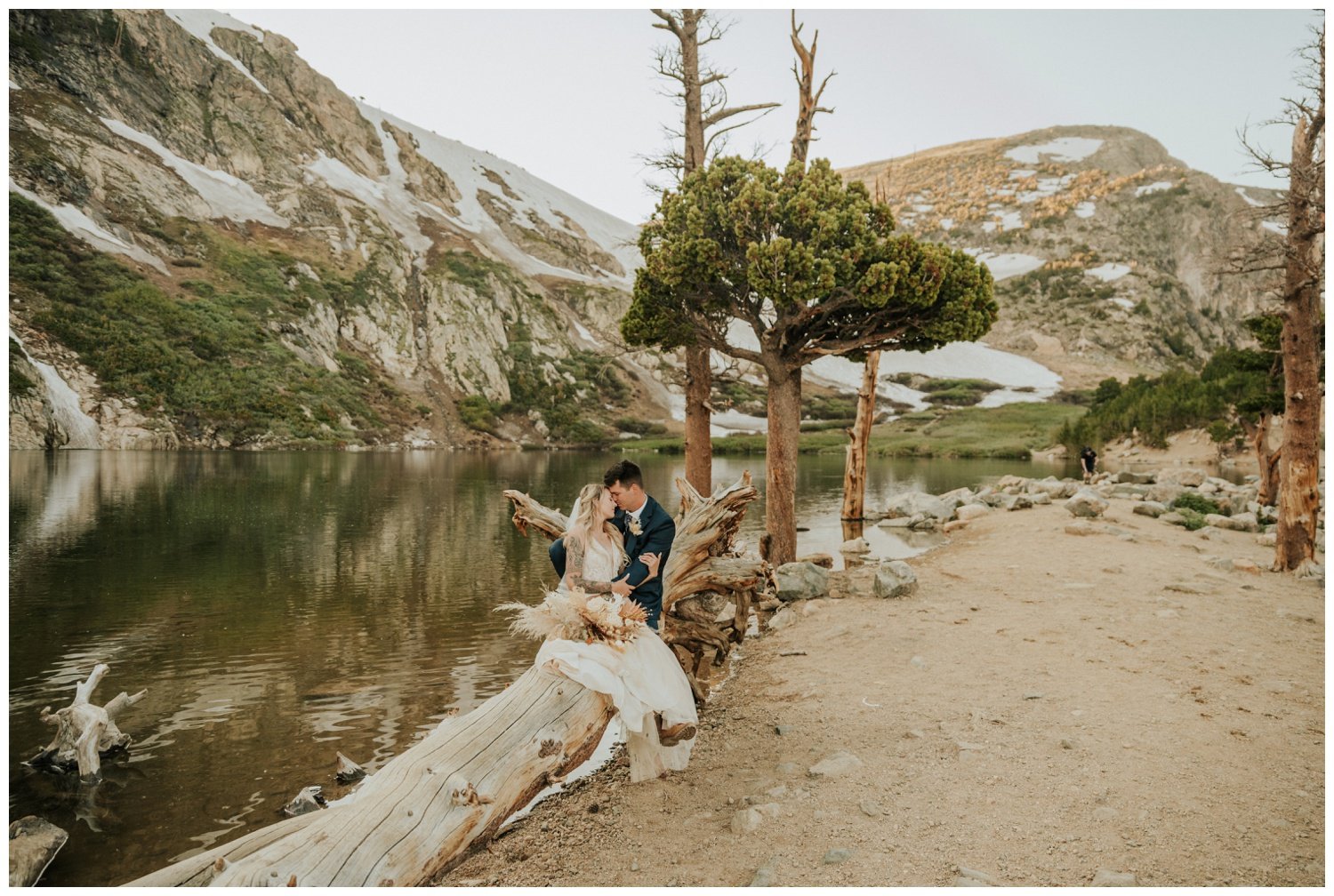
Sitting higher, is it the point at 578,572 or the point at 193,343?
the point at 193,343

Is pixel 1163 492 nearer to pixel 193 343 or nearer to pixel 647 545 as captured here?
pixel 647 545

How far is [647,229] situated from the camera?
14641 millimetres

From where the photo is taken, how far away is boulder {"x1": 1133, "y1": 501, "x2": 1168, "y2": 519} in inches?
872

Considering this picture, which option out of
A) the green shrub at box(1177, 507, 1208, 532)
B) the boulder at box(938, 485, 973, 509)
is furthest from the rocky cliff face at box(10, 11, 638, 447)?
the green shrub at box(1177, 507, 1208, 532)

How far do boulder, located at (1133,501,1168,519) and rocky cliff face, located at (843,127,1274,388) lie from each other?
113729mm

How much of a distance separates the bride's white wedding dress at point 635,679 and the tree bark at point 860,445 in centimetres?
1713

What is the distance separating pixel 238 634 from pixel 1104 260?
591 ft

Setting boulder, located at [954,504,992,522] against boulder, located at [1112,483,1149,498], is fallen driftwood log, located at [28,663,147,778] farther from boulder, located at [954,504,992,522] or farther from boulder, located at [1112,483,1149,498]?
boulder, located at [1112,483,1149,498]

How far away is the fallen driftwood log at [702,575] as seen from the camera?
341 inches

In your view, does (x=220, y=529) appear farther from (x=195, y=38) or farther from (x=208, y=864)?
(x=195, y=38)

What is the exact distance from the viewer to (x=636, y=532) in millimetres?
6449

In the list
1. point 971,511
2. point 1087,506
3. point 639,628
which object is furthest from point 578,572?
point 971,511

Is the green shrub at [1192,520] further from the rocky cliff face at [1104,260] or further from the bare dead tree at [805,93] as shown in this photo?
the rocky cliff face at [1104,260]

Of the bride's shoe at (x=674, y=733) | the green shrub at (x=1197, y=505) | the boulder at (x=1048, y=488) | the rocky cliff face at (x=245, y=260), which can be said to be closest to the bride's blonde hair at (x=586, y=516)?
the bride's shoe at (x=674, y=733)
